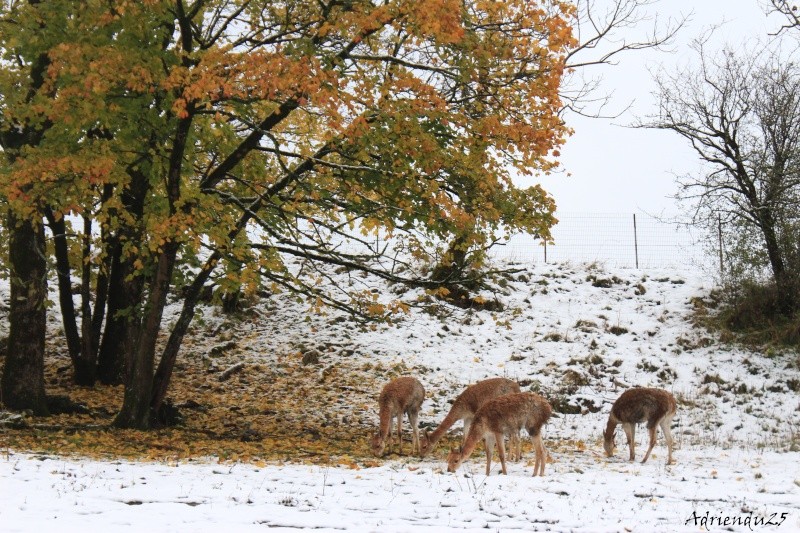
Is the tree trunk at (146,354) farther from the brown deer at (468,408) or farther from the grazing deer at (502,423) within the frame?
the grazing deer at (502,423)

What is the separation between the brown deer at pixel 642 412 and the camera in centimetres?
1189

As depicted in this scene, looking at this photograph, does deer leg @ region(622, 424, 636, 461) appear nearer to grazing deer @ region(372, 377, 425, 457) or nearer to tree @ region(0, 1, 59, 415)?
grazing deer @ region(372, 377, 425, 457)

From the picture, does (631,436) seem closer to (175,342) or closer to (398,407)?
(398,407)

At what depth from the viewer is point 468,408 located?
478 inches

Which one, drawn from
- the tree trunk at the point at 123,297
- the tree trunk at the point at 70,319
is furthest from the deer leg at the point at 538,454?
the tree trunk at the point at 70,319

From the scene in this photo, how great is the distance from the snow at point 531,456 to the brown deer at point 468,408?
35 centimetres

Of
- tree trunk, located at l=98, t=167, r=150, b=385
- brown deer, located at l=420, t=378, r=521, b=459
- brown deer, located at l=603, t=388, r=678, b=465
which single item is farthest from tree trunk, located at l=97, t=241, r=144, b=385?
brown deer, located at l=603, t=388, r=678, b=465

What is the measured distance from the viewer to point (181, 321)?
12914 mm

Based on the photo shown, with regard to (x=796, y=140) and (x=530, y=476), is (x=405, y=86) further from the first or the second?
(x=796, y=140)

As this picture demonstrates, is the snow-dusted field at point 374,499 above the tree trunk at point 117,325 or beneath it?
beneath

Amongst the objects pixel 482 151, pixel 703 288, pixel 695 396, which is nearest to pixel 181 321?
pixel 482 151

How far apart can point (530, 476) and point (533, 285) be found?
14.9 meters

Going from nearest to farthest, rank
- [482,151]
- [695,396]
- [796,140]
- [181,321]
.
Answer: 1. [482,151]
2. [181,321]
3. [695,396]
4. [796,140]

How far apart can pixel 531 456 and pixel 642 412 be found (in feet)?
6.51
